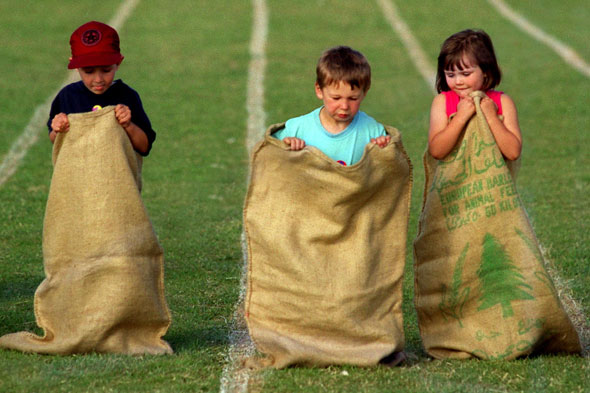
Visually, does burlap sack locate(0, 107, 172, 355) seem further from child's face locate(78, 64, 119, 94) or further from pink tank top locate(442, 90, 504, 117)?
pink tank top locate(442, 90, 504, 117)

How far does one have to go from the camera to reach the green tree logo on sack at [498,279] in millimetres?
4887

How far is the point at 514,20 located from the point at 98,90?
652 inches

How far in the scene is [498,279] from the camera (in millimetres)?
4930

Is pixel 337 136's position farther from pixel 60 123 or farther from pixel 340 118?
pixel 60 123

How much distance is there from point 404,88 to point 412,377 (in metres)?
10.6

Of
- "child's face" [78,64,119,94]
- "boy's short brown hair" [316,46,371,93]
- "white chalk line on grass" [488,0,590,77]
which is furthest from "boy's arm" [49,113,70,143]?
"white chalk line on grass" [488,0,590,77]

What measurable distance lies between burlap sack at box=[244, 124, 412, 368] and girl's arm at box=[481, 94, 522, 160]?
463mm

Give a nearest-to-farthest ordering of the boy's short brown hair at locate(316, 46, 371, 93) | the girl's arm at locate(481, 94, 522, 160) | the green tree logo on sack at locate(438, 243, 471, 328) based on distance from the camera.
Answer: the boy's short brown hair at locate(316, 46, 371, 93)
the girl's arm at locate(481, 94, 522, 160)
the green tree logo on sack at locate(438, 243, 471, 328)

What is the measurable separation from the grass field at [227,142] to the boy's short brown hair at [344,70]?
133 cm

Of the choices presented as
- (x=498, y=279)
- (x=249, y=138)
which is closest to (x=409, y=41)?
(x=249, y=138)

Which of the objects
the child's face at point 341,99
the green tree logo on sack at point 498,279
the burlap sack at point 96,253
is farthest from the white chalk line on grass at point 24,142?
the green tree logo on sack at point 498,279

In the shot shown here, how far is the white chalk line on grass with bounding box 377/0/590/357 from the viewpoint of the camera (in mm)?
5639

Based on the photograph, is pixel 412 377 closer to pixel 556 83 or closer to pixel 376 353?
pixel 376 353

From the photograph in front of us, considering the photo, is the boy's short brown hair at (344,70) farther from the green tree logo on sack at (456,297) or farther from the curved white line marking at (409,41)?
the curved white line marking at (409,41)
